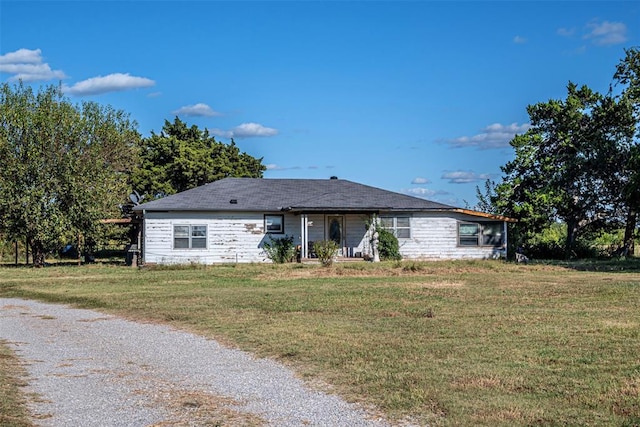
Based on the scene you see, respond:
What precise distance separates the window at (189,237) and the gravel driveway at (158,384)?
756 inches

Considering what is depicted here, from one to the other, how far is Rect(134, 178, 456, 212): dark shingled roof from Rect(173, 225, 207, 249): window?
0.92m

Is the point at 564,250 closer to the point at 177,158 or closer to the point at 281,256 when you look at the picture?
the point at 281,256

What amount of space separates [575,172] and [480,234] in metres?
5.49

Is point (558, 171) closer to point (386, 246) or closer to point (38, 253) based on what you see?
point (386, 246)

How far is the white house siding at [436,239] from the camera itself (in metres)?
33.9

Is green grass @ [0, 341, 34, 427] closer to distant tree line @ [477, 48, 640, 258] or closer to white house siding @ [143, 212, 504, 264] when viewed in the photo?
white house siding @ [143, 212, 504, 264]

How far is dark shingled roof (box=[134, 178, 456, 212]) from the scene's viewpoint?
3225 cm

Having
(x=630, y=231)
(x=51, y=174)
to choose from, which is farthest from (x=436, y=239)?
(x=51, y=174)

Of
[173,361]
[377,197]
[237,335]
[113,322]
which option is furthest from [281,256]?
[173,361]

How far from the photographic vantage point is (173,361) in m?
10.0

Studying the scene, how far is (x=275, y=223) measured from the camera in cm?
3319

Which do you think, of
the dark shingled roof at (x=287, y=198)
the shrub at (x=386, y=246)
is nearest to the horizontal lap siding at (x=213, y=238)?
the dark shingled roof at (x=287, y=198)

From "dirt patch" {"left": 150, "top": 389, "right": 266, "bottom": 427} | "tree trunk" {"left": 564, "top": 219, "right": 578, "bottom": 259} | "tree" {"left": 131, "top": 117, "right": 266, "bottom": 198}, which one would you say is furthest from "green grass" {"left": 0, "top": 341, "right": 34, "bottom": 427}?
"tree" {"left": 131, "top": 117, "right": 266, "bottom": 198}

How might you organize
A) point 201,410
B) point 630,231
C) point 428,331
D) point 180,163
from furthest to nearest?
point 180,163 < point 630,231 < point 428,331 < point 201,410
